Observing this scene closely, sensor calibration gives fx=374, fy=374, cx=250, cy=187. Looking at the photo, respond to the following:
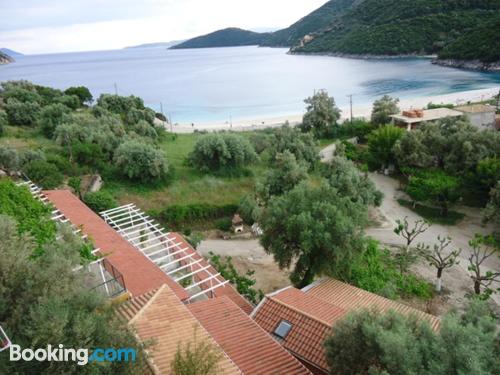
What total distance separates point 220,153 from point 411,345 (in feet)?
82.2

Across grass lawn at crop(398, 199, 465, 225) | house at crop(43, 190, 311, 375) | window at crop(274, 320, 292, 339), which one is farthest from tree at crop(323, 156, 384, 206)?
window at crop(274, 320, 292, 339)

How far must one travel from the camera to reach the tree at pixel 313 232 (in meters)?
15.6

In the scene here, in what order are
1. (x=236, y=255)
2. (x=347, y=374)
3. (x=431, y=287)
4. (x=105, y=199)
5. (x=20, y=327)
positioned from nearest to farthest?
(x=20, y=327), (x=347, y=374), (x=431, y=287), (x=236, y=255), (x=105, y=199)

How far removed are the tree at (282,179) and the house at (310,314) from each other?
35.2 ft

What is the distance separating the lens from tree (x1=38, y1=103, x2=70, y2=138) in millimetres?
41188

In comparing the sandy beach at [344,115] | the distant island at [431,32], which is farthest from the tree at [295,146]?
the distant island at [431,32]

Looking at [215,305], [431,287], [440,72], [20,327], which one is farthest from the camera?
[440,72]

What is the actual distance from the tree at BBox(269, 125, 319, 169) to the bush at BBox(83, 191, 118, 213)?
14.5 meters

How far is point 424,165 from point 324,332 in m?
23.2

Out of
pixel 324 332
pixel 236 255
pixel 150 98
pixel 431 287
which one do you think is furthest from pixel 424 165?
pixel 150 98

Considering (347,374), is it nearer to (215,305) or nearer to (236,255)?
(215,305)

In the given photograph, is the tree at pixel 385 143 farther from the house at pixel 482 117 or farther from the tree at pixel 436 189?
the house at pixel 482 117

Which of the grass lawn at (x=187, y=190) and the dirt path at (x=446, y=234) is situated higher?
the grass lawn at (x=187, y=190)

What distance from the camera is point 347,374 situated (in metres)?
9.09
